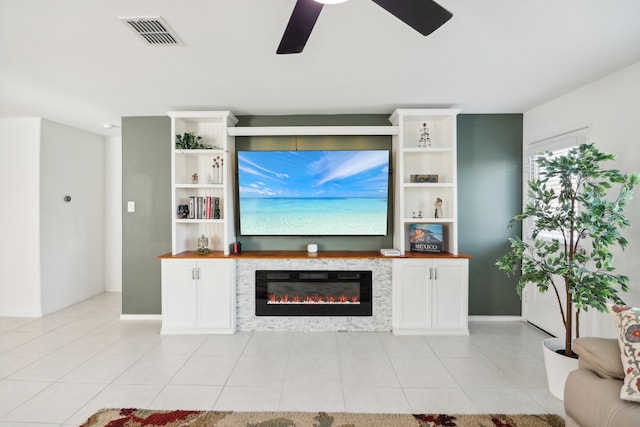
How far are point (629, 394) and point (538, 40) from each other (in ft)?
6.82

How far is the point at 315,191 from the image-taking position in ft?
12.4

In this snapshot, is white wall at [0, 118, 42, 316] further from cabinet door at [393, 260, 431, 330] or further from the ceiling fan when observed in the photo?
cabinet door at [393, 260, 431, 330]

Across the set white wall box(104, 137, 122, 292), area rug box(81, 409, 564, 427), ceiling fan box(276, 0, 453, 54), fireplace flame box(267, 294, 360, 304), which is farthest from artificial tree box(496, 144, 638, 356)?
white wall box(104, 137, 122, 292)

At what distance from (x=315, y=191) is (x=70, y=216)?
11.5 ft

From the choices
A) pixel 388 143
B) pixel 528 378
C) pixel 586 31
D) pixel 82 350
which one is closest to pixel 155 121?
pixel 82 350

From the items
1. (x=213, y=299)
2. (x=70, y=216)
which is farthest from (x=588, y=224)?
(x=70, y=216)

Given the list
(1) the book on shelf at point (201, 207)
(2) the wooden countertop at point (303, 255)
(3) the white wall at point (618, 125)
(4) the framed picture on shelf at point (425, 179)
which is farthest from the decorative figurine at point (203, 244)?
(3) the white wall at point (618, 125)

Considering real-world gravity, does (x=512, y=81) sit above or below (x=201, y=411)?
above

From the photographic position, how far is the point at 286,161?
3758 mm

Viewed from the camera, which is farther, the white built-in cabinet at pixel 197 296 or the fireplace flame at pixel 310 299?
the fireplace flame at pixel 310 299

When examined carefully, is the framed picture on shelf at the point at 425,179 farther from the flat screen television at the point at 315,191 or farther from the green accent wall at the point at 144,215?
the green accent wall at the point at 144,215

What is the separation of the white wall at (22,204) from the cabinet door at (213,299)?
230 cm

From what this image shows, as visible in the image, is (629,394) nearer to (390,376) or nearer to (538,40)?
(390,376)

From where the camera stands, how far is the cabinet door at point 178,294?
3504 mm
